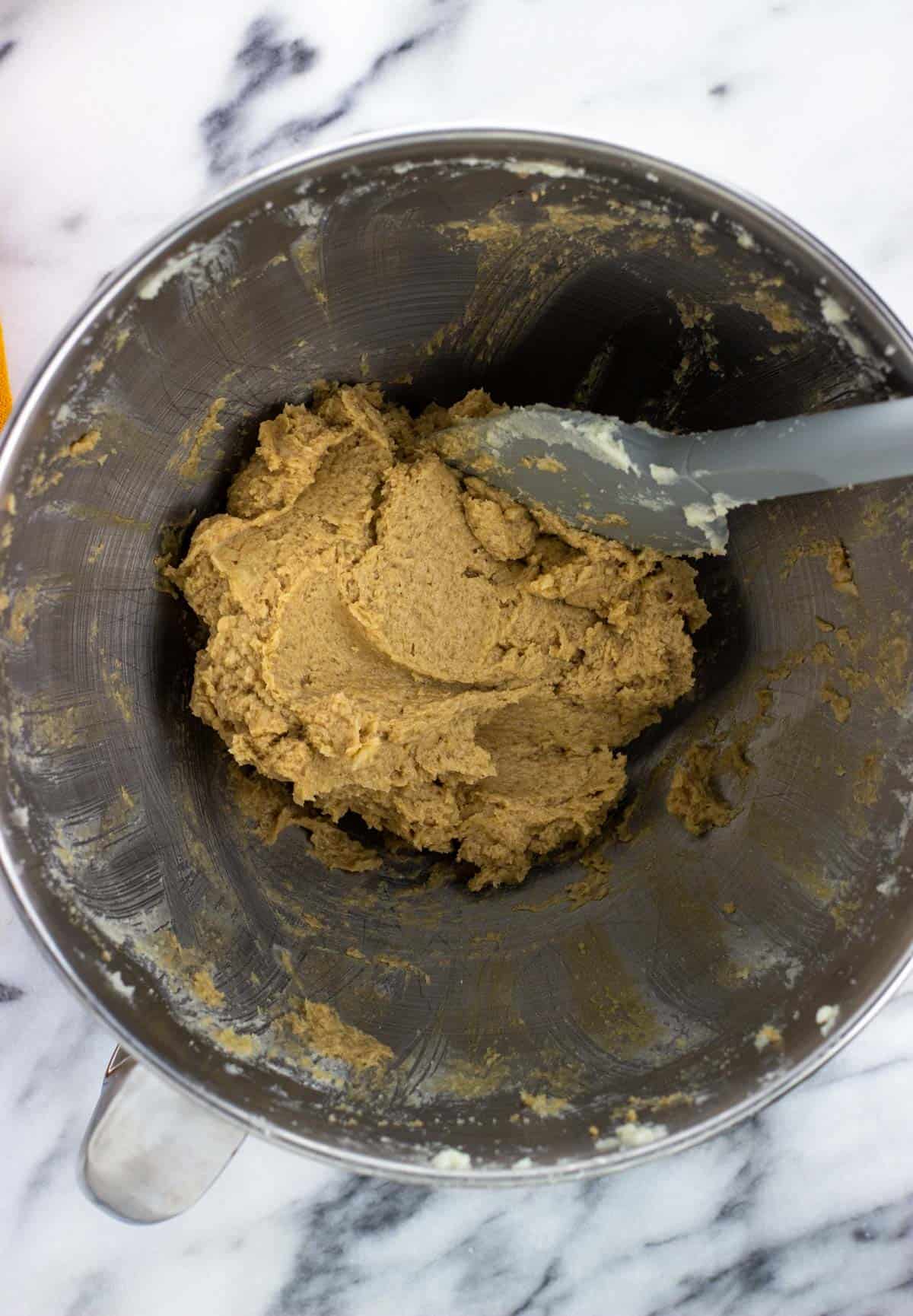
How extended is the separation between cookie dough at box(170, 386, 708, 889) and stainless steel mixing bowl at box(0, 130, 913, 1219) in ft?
0.29

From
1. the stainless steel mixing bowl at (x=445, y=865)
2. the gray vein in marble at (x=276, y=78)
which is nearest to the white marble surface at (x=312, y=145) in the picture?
the gray vein in marble at (x=276, y=78)

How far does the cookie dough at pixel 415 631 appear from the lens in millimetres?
1786

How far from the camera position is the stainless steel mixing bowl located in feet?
4.93

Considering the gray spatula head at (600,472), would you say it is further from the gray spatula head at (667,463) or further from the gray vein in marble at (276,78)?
the gray vein in marble at (276,78)

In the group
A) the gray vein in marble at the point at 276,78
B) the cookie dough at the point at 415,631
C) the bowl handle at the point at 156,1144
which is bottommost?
the bowl handle at the point at 156,1144

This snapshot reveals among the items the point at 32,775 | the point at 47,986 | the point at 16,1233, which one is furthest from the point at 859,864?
the point at 16,1233

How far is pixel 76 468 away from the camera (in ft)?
5.11

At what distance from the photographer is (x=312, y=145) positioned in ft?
6.86

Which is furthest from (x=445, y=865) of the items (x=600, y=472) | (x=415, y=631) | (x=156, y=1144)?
(x=600, y=472)

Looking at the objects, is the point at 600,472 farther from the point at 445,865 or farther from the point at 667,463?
the point at 445,865

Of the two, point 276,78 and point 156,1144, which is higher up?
point 276,78

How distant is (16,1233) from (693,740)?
64.5 inches

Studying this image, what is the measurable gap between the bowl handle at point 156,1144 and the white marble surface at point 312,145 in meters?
0.59

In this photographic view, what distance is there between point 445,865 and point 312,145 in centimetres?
135
